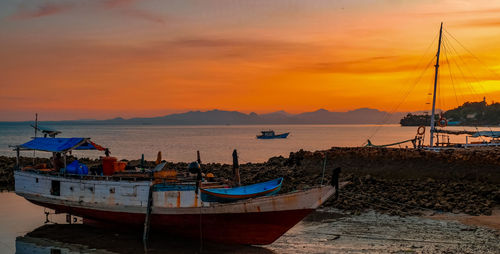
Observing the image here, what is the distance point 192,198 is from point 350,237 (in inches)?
248

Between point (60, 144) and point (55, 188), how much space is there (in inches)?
83.4

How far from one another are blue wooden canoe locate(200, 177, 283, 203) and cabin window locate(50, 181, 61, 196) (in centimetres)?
804

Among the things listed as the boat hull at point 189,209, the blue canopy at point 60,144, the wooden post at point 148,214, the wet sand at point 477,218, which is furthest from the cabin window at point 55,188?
the wet sand at point 477,218

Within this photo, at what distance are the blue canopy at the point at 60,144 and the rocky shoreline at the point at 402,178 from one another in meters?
3.25

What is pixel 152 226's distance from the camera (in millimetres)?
18047

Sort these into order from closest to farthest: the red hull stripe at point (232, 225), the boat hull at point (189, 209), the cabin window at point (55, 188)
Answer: the boat hull at point (189, 209)
the red hull stripe at point (232, 225)
the cabin window at point (55, 188)

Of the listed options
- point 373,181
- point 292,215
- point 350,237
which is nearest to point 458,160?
point 373,181

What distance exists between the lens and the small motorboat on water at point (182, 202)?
53.2 feet

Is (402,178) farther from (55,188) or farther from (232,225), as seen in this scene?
(55,188)

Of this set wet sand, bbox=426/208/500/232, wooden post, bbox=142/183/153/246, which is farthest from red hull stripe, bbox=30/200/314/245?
wet sand, bbox=426/208/500/232

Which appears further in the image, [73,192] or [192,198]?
[73,192]

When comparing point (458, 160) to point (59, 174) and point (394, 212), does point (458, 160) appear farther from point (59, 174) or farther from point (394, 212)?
point (59, 174)

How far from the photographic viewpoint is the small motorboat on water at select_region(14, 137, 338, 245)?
638 inches

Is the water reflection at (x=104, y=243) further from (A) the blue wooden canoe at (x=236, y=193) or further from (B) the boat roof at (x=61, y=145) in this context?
(B) the boat roof at (x=61, y=145)
